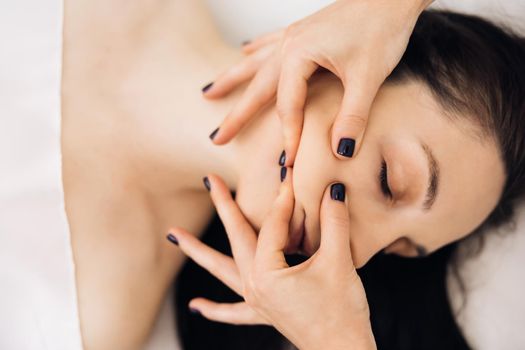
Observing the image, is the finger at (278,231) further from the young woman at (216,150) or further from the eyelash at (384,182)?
the eyelash at (384,182)

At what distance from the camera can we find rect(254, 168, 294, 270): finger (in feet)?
3.31

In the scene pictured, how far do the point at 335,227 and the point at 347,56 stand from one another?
1.11ft

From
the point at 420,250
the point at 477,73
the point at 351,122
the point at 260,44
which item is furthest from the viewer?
the point at 260,44

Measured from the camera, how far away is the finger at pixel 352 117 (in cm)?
96

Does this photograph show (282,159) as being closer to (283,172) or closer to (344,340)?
(283,172)

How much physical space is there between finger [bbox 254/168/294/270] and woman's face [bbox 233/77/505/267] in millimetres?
23

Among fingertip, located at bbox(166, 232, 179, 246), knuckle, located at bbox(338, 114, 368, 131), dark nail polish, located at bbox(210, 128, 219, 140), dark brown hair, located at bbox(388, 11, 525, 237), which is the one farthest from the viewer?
fingertip, located at bbox(166, 232, 179, 246)

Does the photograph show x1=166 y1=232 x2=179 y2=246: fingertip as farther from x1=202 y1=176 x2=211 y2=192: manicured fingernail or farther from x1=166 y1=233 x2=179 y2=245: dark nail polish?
x1=202 y1=176 x2=211 y2=192: manicured fingernail

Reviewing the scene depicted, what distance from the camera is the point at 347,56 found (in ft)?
3.25

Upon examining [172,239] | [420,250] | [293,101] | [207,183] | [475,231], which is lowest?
[475,231]

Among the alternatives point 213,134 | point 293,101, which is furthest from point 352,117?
point 213,134

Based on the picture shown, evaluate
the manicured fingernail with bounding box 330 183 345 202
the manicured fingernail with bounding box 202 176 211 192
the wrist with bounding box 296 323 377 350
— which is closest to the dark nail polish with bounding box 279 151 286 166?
the manicured fingernail with bounding box 330 183 345 202

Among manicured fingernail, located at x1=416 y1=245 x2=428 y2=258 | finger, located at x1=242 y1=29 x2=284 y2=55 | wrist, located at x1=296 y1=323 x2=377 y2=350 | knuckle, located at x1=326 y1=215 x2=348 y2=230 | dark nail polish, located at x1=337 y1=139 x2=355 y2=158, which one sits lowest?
manicured fingernail, located at x1=416 y1=245 x2=428 y2=258

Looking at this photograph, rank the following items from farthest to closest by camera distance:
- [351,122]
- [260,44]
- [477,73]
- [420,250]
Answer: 1. [260,44]
2. [420,250]
3. [477,73]
4. [351,122]
